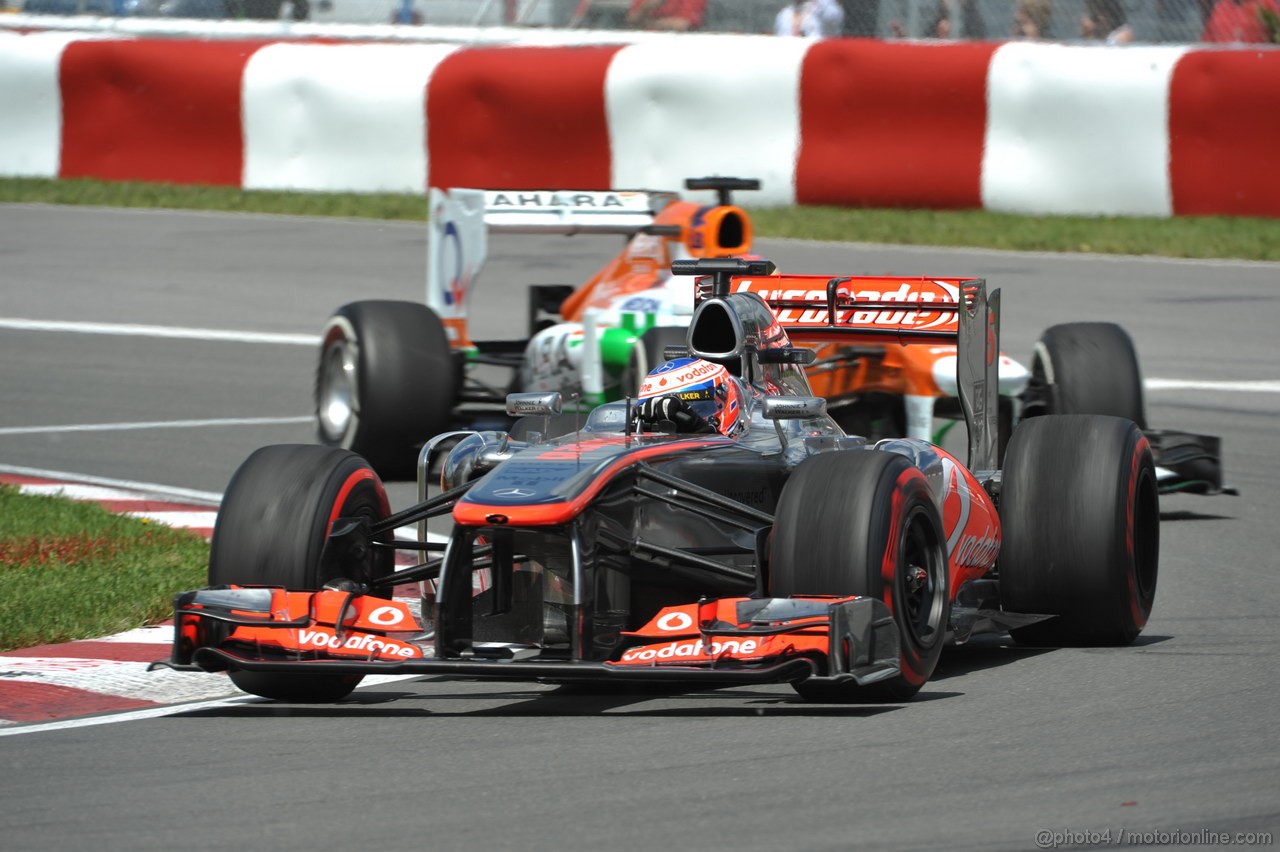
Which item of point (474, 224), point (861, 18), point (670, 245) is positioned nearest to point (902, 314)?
point (670, 245)

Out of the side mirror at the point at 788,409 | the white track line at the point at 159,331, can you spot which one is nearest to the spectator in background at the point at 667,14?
the white track line at the point at 159,331

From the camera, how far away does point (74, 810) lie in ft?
17.7

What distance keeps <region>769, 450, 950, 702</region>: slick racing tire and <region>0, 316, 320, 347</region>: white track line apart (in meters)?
10.2

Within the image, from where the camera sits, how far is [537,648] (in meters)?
6.49

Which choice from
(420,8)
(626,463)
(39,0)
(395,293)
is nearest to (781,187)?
(395,293)

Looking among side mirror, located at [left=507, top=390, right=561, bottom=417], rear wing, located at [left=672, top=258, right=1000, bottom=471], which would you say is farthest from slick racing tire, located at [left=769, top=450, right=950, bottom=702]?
rear wing, located at [left=672, top=258, right=1000, bottom=471]

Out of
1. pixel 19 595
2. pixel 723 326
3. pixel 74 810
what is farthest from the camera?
pixel 19 595

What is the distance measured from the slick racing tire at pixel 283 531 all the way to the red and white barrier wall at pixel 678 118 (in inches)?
497

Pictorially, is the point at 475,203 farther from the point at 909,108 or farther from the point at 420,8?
the point at 420,8

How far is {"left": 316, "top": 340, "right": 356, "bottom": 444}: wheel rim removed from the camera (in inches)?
466

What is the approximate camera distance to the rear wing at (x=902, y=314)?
27.3 feet

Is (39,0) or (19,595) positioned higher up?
(39,0)

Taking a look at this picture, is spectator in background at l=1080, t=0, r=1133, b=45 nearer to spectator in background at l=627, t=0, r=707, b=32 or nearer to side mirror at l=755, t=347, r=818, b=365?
spectator in background at l=627, t=0, r=707, b=32

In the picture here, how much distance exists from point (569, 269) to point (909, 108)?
10.8 feet
